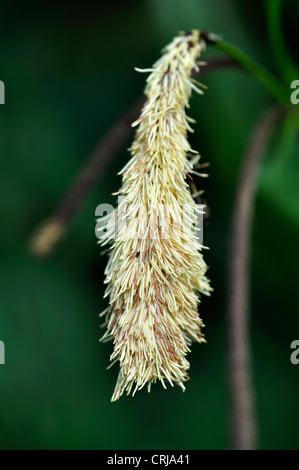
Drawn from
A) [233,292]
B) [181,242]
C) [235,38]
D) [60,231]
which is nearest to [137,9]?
[235,38]

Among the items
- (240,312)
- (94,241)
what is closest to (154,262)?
(240,312)

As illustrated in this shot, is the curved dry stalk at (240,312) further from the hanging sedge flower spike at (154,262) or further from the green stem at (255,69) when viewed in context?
the hanging sedge flower spike at (154,262)

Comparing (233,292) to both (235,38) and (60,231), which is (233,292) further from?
(235,38)

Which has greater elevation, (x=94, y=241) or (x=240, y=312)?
(x=94, y=241)

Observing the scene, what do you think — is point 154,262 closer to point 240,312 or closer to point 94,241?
point 240,312

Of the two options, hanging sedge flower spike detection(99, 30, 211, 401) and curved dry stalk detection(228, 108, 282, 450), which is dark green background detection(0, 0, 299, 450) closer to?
curved dry stalk detection(228, 108, 282, 450)

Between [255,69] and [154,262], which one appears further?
[255,69]
